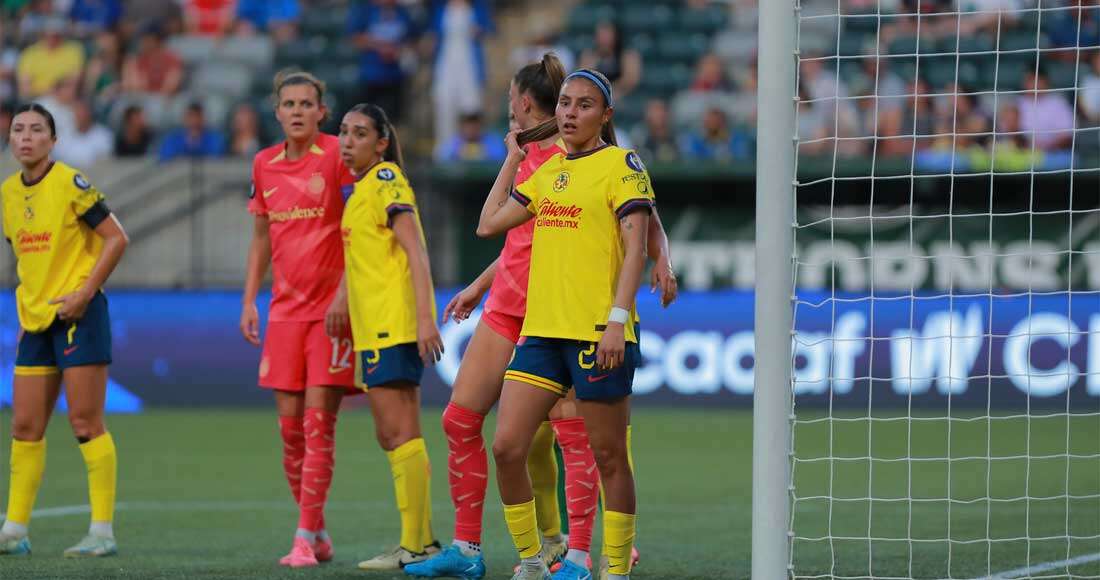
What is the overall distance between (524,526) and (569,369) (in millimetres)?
731

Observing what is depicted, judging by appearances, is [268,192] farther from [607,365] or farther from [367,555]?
[607,365]

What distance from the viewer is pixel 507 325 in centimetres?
625

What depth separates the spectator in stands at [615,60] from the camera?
1759cm

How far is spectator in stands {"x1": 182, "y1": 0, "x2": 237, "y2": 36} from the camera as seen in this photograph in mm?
20125

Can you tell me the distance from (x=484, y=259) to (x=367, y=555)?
933 cm

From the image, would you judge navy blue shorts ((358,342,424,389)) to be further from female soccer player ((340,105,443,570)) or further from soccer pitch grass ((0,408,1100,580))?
soccer pitch grass ((0,408,1100,580))

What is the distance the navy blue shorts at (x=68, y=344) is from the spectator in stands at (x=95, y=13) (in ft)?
45.8

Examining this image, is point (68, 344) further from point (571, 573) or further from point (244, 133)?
point (244, 133)

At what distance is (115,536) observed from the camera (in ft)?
25.5

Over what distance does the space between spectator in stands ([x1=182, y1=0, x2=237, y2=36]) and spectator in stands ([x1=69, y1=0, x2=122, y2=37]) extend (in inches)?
39.8

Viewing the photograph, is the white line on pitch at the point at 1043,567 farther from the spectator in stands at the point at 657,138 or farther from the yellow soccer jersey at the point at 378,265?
the spectator in stands at the point at 657,138

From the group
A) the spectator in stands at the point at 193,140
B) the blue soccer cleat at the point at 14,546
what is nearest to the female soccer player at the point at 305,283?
the blue soccer cleat at the point at 14,546

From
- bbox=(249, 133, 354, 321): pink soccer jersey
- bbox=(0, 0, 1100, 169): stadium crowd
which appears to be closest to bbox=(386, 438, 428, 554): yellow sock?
bbox=(249, 133, 354, 321): pink soccer jersey

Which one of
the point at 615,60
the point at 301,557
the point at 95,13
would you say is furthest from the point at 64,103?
the point at 301,557
